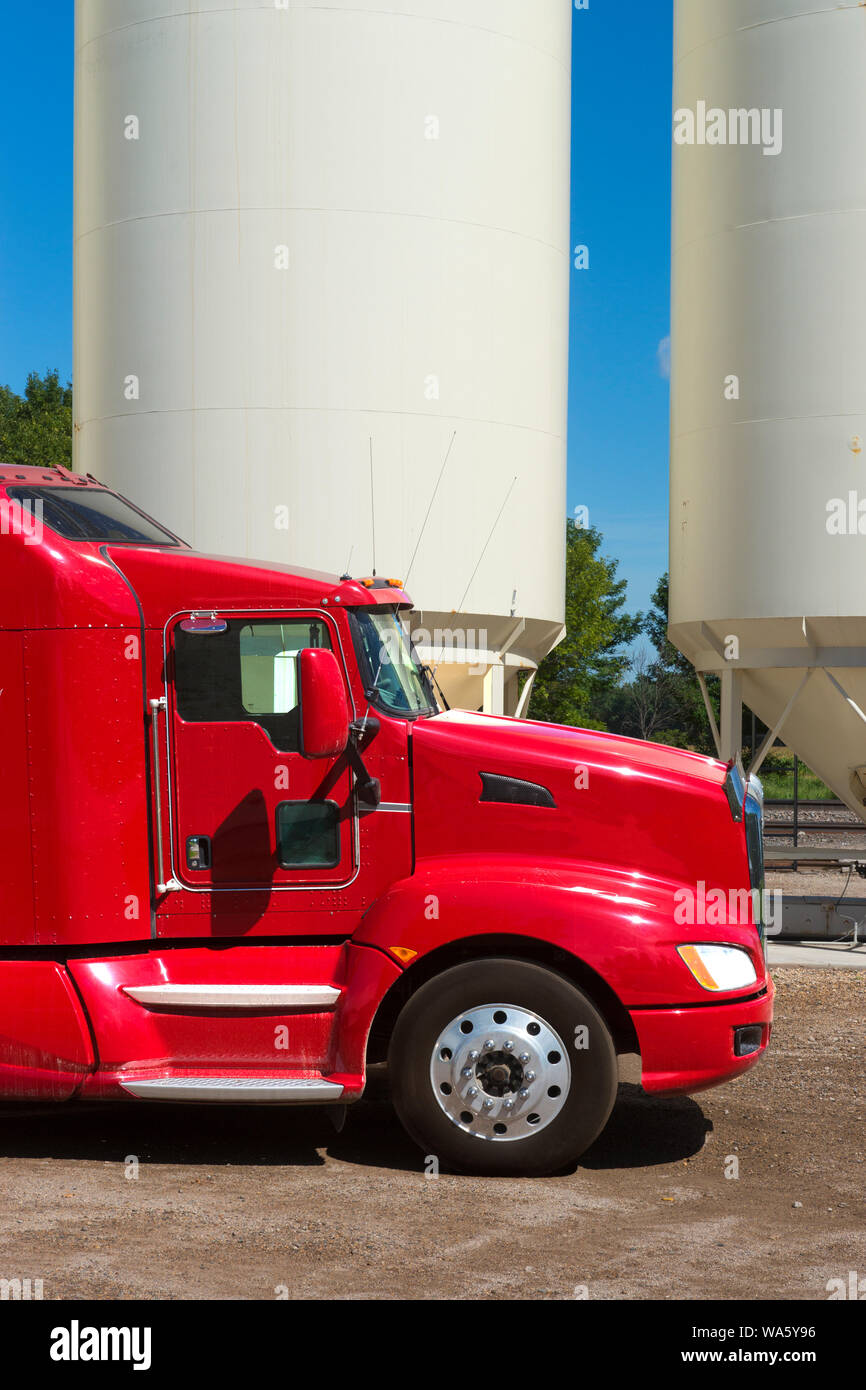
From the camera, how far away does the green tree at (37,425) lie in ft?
202

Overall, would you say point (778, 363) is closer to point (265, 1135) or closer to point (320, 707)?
point (320, 707)

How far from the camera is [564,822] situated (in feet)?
21.9

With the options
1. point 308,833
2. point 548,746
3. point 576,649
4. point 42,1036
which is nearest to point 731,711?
point 548,746

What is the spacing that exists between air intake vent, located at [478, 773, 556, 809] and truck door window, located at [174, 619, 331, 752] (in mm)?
920

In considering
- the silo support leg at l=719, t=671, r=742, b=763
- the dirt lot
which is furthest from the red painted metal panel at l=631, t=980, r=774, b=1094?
the silo support leg at l=719, t=671, r=742, b=763

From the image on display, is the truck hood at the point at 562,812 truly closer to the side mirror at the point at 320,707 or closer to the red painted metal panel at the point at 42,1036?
the side mirror at the point at 320,707

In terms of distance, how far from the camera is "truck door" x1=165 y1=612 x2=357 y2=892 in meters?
6.69

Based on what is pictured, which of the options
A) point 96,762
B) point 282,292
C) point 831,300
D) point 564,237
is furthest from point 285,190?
point 96,762

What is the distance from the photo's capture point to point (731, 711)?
1630 cm

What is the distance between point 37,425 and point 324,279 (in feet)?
173

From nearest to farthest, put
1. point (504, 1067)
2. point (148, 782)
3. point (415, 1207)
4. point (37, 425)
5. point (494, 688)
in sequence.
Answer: point (415, 1207) → point (504, 1067) → point (148, 782) → point (494, 688) → point (37, 425)

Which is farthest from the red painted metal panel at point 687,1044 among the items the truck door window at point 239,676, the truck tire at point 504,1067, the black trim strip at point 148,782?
the black trim strip at point 148,782

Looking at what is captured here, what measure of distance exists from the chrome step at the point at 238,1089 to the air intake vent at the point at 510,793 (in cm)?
151
